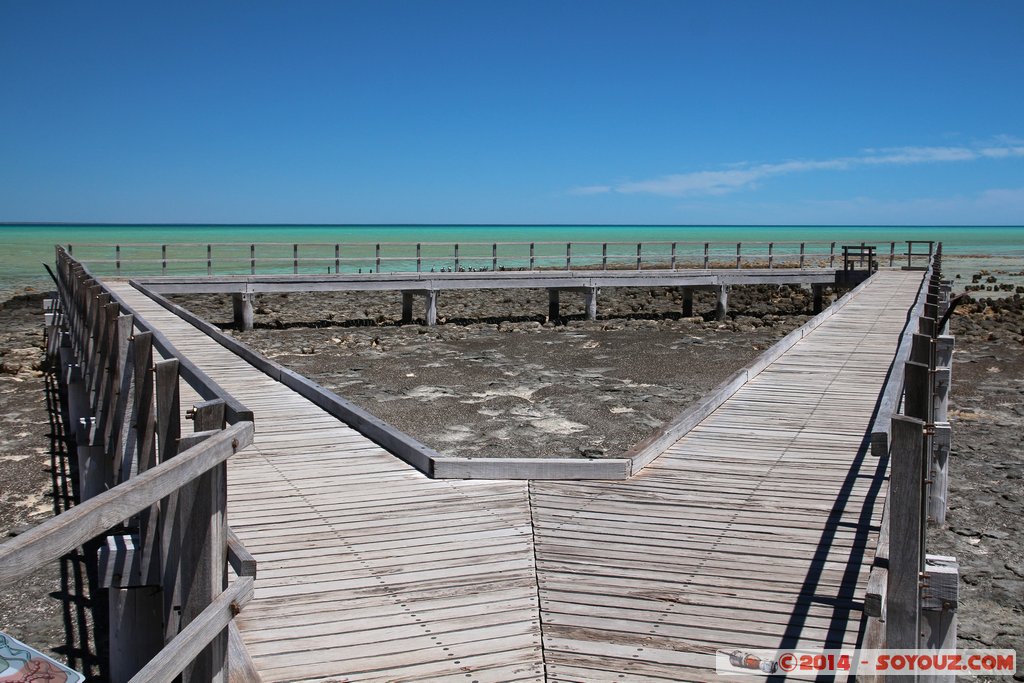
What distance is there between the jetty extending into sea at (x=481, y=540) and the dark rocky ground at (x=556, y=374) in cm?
95

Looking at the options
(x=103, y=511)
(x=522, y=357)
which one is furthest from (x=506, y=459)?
(x=522, y=357)

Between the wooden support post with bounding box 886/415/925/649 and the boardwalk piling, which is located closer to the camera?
the wooden support post with bounding box 886/415/925/649

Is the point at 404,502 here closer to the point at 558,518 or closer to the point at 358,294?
the point at 558,518

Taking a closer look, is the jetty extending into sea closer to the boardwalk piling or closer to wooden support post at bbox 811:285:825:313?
the boardwalk piling

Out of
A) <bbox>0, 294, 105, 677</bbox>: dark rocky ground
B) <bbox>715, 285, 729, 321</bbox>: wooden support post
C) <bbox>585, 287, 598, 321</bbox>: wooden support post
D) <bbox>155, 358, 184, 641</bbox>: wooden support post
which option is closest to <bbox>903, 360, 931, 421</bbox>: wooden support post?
<bbox>155, 358, 184, 641</bbox>: wooden support post

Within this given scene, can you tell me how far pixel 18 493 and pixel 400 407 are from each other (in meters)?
5.68

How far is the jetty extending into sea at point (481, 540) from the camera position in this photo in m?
3.42

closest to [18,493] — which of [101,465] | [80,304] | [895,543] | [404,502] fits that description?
[101,465]

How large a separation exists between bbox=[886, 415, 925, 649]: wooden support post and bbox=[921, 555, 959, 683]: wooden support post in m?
0.07

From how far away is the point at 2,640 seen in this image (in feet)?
11.3

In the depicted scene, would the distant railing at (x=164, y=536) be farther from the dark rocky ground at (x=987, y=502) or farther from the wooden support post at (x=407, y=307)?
the wooden support post at (x=407, y=307)

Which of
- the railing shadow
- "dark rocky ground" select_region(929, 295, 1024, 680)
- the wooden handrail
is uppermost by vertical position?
the wooden handrail

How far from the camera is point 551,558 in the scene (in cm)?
525

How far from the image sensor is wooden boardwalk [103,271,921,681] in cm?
418
